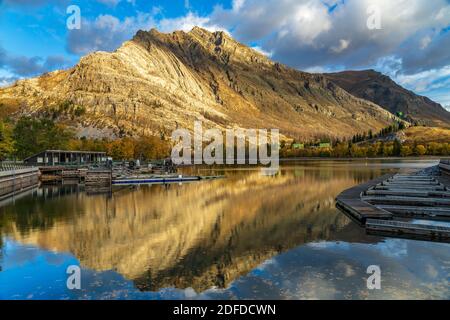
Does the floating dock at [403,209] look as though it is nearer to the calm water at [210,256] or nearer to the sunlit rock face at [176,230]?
the calm water at [210,256]

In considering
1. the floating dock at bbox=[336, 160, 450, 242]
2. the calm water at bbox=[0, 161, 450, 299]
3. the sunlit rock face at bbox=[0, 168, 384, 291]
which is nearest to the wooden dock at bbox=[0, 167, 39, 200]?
the sunlit rock face at bbox=[0, 168, 384, 291]

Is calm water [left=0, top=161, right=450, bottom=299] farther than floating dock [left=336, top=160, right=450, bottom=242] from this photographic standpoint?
No

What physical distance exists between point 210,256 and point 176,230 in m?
9.72

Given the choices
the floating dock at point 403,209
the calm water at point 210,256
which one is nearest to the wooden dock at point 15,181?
the calm water at point 210,256

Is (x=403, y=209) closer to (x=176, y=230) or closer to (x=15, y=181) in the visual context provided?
(x=176, y=230)

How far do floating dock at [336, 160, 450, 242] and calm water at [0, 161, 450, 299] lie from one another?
5.77 feet

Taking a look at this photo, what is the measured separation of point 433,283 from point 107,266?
20229mm

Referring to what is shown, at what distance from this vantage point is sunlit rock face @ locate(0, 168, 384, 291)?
24750mm

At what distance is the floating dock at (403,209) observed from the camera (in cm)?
3155

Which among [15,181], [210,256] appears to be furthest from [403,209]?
[15,181]

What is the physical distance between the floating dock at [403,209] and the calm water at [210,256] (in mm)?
1760

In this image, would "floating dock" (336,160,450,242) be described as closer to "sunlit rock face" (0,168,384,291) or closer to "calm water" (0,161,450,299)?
"calm water" (0,161,450,299)
